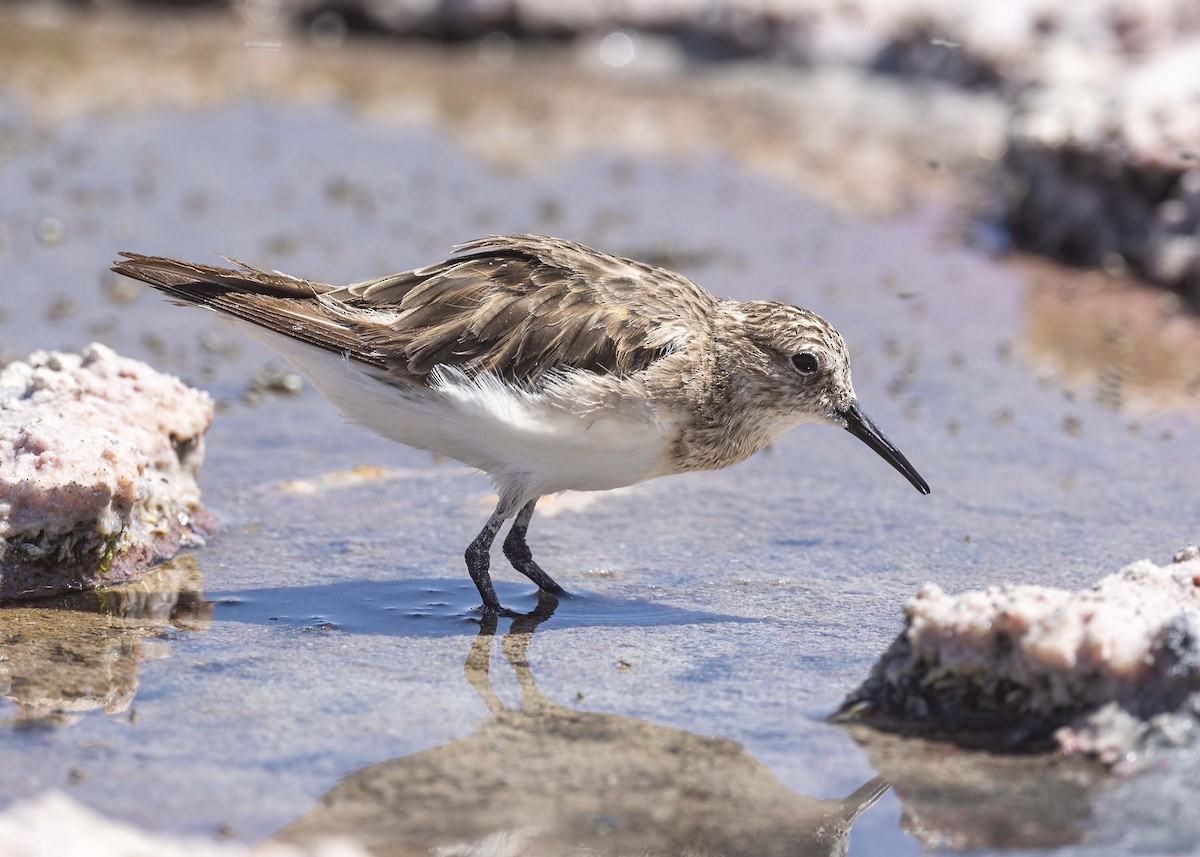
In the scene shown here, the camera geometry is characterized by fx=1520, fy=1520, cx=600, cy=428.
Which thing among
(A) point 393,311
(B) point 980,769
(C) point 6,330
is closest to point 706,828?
(B) point 980,769

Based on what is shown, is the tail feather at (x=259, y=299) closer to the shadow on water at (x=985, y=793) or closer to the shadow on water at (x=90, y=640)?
the shadow on water at (x=90, y=640)

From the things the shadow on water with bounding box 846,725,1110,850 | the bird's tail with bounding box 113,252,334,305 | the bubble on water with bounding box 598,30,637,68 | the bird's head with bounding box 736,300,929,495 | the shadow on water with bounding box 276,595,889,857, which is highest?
the bubble on water with bounding box 598,30,637,68

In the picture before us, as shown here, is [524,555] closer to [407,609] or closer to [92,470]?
[407,609]

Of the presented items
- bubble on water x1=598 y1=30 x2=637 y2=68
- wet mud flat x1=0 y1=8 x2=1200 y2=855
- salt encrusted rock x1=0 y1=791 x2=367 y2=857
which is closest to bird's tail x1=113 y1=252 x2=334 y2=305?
wet mud flat x1=0 y1=8 x2=1200 y2=855

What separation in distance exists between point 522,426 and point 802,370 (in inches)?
53.2

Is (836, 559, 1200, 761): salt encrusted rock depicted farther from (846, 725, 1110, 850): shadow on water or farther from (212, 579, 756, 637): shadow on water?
(212, 579, 756, 637): shadow on water

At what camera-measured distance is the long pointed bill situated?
22.5ft

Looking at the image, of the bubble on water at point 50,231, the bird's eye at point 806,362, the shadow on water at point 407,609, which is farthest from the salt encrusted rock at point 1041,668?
the bubble on water at point 50,231

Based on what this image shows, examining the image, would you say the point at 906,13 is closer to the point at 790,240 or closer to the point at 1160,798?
the point at 790,240

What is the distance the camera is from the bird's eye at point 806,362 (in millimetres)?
6633

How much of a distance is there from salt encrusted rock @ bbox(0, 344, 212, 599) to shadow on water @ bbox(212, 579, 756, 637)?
531 mm

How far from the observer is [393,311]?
6.45 m

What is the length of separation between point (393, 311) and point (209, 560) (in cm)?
132

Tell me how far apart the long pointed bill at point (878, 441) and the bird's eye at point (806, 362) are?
0.28 meters
